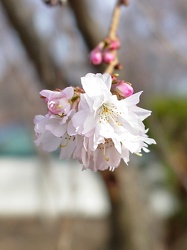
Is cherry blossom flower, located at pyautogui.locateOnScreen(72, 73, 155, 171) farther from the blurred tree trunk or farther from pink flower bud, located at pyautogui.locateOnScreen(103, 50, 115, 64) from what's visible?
the blurred tree trunk

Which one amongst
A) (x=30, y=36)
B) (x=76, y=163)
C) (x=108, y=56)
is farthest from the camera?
(x=76, y=163)

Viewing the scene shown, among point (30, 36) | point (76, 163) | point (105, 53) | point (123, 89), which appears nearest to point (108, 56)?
point (105, 53)

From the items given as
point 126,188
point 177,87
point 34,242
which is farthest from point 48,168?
point 177,87

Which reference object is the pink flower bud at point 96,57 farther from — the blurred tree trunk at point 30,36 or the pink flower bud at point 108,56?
the blurred tree trunk at point 30,36

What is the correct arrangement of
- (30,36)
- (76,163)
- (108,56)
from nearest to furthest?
1. (108,56)
2. (30,36)
3. (76,163)

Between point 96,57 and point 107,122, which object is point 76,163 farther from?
point 107,122

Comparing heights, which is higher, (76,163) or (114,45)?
(76,163)

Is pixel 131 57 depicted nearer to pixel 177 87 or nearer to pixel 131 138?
pixel 177 87
